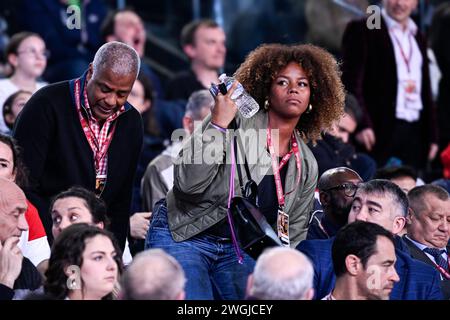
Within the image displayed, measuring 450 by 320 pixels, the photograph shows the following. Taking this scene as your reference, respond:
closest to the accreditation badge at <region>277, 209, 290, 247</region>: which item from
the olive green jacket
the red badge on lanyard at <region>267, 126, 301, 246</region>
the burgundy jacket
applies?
the red badge on lanyard at <region>267, 126, 301, 246</region>

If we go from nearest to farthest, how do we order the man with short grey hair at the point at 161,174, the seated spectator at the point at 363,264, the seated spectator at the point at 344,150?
the seated spectator at the point at 363,264
the man with short grey hair at the point at 161,174
the seated spectator at the point at 344,150

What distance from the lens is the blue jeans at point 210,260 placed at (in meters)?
5.51

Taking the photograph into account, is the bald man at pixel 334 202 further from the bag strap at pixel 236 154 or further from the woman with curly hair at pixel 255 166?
the bag strap at pixel 236 154

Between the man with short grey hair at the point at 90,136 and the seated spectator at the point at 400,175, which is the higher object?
the man with short grey hair at the point at 90,136

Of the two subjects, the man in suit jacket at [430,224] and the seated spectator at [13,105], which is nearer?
the man in suit jacket at [430,224]

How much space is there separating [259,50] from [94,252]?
5.33ft

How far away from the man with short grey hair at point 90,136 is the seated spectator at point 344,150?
1693 millimetres

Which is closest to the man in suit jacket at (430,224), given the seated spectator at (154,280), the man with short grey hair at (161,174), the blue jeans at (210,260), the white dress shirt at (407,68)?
the blue jeans at (210,260)

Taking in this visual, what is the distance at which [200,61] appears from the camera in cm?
960

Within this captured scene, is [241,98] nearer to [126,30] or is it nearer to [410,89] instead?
[410,89]

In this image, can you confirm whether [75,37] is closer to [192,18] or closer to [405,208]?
[192,18]

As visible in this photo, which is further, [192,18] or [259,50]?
[192,18]
